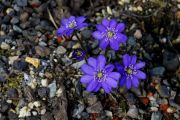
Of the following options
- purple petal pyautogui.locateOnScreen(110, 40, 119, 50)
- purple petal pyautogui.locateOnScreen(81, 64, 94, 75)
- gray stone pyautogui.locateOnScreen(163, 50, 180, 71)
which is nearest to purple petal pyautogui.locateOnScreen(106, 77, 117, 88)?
purple petal pyautogui.locateOnScreen(81, 64, 94, 75)

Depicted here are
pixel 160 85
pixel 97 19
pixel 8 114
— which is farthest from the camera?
pixel 97 19

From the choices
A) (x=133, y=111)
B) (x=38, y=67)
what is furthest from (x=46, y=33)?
(x=133, y=111)

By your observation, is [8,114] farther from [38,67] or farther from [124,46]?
[124,46]

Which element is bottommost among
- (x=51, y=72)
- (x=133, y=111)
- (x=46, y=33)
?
(x=133, y=111)

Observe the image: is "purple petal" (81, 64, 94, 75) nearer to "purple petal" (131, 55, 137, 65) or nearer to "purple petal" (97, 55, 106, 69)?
"purple petal" (97, 55, 106, 69)

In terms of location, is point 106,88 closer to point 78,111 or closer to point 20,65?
point 78,111

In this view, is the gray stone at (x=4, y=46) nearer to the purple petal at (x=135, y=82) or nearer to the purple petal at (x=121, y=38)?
the purple petal at (x=121, y=38)

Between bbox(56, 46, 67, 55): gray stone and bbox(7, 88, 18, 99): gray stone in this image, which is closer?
bbox(7, 88, 18, 99): gray stone

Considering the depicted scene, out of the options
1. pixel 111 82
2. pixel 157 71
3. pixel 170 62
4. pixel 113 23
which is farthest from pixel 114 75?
pixel 170 62
